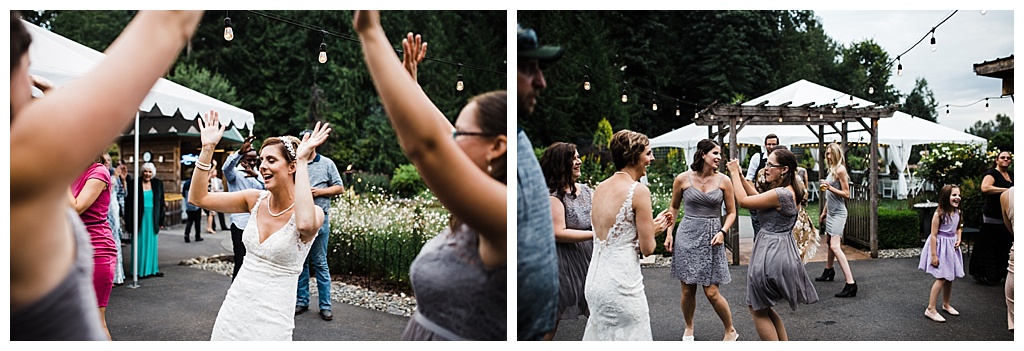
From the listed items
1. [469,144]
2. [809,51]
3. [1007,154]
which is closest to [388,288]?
[469,144]

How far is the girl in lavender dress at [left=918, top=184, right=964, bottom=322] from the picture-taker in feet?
13.4

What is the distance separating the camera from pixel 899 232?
23.0 feet

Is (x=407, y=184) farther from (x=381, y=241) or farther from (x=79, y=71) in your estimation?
(x=79, y=71)

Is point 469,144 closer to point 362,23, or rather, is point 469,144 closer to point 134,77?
point 362,23

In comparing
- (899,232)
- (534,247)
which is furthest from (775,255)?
(899,232)

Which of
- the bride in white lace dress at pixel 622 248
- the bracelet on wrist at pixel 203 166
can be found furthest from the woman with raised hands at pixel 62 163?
the bride in white lace dress at pixel 622 248

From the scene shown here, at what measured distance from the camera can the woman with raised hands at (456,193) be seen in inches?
56.6

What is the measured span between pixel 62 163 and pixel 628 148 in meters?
2.16

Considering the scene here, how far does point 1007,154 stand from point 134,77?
17.5 feet

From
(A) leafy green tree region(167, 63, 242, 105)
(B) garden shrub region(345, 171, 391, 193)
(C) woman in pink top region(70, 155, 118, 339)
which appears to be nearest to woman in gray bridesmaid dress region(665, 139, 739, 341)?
(C) woman in pink top region(70, 155, 118, 339)

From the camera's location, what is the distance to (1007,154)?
4633 millimetres

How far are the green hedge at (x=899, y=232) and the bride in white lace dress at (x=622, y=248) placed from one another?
5135 mm

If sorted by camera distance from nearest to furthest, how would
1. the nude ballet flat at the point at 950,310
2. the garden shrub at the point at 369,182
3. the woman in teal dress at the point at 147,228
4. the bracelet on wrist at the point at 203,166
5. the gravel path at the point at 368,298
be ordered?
the bracelet on wrist at the point at 203,166 < the nude ballet flat at the point at 950,310 < the gravel path at the point at 368,298 < the woman in teal dress at the point at 147,228 < the garden shrub at the point at 369,182

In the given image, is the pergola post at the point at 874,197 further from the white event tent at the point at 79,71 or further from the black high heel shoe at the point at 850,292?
the white event tent at the point at 79,71
